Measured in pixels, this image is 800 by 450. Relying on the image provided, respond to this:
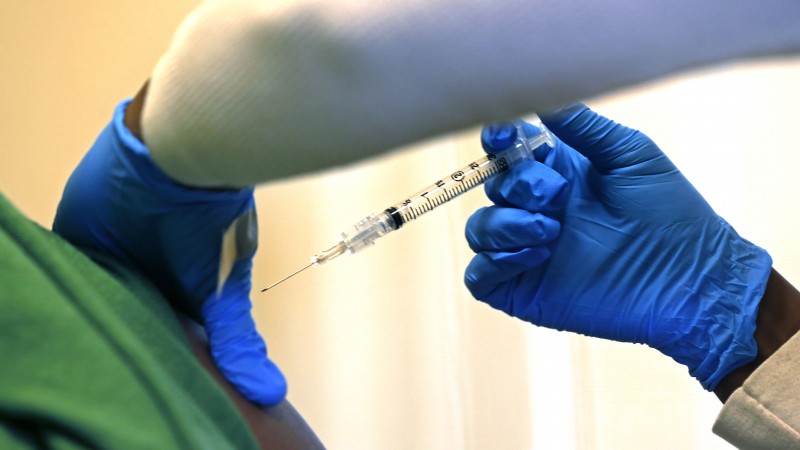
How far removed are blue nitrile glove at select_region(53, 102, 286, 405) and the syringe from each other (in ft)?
0.46

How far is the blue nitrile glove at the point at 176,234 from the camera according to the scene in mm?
479

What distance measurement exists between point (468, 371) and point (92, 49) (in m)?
1.00

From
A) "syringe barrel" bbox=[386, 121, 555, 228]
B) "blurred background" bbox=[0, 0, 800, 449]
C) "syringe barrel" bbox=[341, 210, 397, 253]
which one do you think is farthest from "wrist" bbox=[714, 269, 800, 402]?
"syringe barrel" bbox=[341, 210, 397, 253]

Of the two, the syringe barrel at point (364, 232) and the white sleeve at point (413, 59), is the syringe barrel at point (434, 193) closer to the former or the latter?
the syringe barrel at point (364, 232)

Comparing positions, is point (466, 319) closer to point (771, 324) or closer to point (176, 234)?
point (771, 324)

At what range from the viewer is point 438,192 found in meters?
0.83

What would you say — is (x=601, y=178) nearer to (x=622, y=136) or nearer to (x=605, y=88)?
(x=622, y=136)

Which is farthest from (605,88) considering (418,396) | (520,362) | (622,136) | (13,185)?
(13,185)

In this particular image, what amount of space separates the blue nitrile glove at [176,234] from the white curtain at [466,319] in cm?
57

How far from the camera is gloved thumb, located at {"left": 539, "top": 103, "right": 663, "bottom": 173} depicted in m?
0.74

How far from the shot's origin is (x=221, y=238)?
553mm

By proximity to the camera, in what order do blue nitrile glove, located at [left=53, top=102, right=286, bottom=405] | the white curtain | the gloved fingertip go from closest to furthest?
blue nitrile glove, located at [left=53, top=102, right=286, bottom=405], the gloved fingertip, the white curtain

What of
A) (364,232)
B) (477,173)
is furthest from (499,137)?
(364,232)

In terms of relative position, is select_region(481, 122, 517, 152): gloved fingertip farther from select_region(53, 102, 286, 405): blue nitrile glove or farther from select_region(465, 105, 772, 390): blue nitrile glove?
select_region(53, 102, 286, 405): blue nitrile glove
